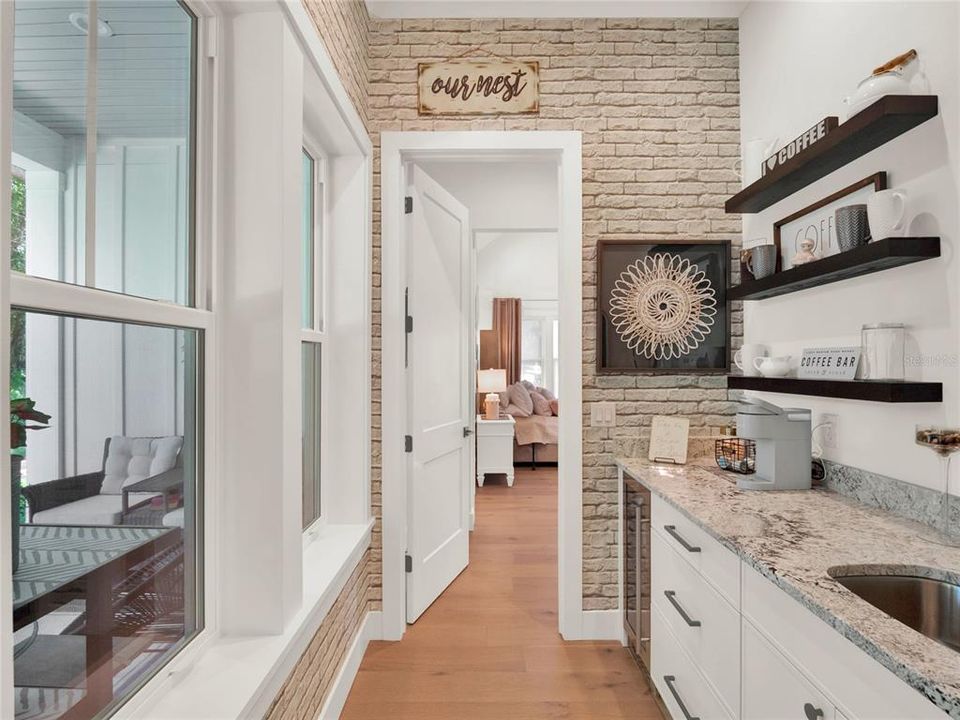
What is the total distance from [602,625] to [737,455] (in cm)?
108

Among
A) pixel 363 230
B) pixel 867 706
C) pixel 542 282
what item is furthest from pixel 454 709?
pixel 542 282

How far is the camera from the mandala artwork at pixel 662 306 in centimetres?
267

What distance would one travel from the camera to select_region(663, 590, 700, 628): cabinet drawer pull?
1712 millimetres

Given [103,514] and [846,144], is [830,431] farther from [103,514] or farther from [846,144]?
[103,514]

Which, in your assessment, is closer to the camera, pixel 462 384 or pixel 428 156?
pixel 428 156

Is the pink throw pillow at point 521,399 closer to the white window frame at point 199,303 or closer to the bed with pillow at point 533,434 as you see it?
the bed with pillow at point 533,434

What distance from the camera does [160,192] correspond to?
1.24 m

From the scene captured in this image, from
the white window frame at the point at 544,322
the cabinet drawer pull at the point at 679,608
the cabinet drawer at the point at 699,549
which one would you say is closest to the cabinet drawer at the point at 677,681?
the cabinet drawer pull at the point at 679,608

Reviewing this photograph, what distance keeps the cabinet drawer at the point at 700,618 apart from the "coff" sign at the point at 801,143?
149 centimetres

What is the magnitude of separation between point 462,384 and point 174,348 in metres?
2.26

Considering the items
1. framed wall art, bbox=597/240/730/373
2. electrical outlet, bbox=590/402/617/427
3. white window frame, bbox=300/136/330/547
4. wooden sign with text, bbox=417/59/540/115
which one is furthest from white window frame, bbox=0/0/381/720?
framed wall art, bbox=597/240/730/373

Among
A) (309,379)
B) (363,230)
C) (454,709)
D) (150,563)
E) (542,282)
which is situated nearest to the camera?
(150,563)

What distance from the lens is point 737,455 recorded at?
7.38 feet

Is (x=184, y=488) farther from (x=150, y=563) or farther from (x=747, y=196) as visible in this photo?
(x=747, y=196)
